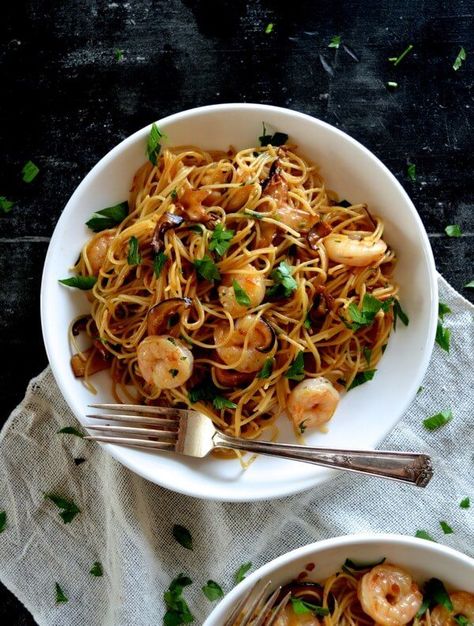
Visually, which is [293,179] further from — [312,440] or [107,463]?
[107,463]

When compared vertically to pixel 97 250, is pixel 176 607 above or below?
below

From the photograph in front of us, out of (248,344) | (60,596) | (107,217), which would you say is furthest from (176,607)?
(107,217)

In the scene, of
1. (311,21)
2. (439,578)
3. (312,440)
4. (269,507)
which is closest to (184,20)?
(311,21)

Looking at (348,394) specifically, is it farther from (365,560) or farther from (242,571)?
(242,571)

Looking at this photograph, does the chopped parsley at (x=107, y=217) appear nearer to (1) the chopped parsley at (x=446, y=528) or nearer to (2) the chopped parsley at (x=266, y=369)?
(2) the chopped parsley at (x=266, y=369)

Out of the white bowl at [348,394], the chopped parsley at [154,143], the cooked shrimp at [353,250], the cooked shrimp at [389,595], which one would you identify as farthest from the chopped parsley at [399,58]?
the cooked shrimp at [389,595]
